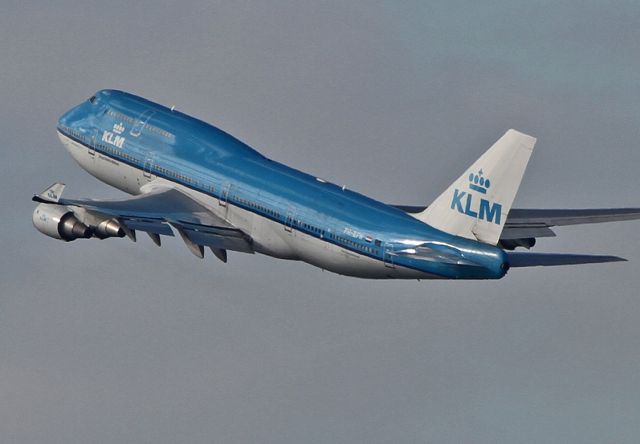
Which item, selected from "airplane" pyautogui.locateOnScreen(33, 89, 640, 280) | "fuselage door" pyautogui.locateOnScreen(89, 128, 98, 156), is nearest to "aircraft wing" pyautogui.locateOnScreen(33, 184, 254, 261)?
"airplane" pyautogui.locateOnScreen(33, 89, 640, 280)

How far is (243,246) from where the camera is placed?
115 meters

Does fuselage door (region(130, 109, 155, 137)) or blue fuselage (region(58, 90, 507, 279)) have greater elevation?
fuselage door (region(130, 109, 155, 137))

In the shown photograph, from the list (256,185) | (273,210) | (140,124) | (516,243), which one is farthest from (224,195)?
(516,243)

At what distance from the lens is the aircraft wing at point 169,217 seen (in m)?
111

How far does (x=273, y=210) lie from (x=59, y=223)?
477 inches

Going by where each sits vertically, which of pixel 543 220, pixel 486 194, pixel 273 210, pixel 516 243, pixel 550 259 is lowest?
pixel 273 210

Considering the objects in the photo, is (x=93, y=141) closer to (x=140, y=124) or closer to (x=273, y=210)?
(x=140, y=124)

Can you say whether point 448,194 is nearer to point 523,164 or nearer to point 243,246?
point 523,164

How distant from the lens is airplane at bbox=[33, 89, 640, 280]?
105m

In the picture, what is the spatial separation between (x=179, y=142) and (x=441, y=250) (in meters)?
21.0

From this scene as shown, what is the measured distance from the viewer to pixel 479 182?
105m

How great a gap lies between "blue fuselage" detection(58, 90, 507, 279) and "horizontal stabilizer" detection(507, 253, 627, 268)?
1602 millimetres

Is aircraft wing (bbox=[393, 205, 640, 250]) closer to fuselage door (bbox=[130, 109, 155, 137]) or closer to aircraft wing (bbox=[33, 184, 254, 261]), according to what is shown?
aircraft wing (bbox=[33, 184, 254, 261])

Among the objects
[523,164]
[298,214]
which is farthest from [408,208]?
[523,164]
